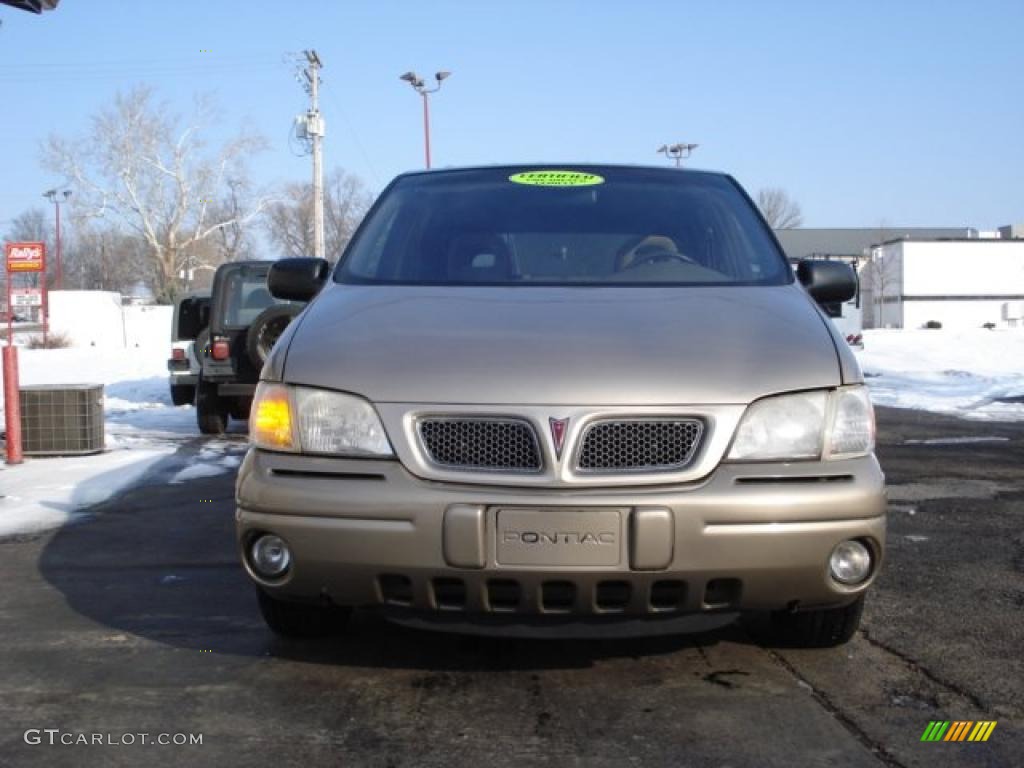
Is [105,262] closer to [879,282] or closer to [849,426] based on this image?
[879,282]

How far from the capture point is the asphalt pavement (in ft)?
9.15

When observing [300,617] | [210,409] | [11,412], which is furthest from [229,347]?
[300,617]

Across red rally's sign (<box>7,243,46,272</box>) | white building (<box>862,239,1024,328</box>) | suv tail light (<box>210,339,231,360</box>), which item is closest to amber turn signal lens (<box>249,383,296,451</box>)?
suv tail light (<box>210,339,231,360</box>)

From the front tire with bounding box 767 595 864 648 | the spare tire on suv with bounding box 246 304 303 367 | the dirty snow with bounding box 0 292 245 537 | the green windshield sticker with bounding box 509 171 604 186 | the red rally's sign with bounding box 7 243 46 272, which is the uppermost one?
the red rally's sign with bounding box 7 243 46 272

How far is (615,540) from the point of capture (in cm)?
280

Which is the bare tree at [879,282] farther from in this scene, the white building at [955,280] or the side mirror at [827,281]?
the side mirror at [827,281]

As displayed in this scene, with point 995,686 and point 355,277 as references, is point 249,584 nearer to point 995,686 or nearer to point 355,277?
point 355,277

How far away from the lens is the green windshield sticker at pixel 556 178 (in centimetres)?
451

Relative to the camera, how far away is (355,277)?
400 cm

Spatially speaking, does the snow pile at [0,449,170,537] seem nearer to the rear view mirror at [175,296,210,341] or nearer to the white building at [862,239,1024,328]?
the rear view mirror at [175,296,210,341]

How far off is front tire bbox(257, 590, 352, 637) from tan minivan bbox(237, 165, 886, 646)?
6.7 inches

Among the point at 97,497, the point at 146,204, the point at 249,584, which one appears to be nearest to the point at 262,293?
the point at 97,497

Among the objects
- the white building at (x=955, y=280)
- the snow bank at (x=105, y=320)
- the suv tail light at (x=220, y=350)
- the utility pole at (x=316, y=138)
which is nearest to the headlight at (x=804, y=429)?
the suv tail light at (x=220, y=350)

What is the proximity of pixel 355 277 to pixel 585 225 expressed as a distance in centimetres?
100
